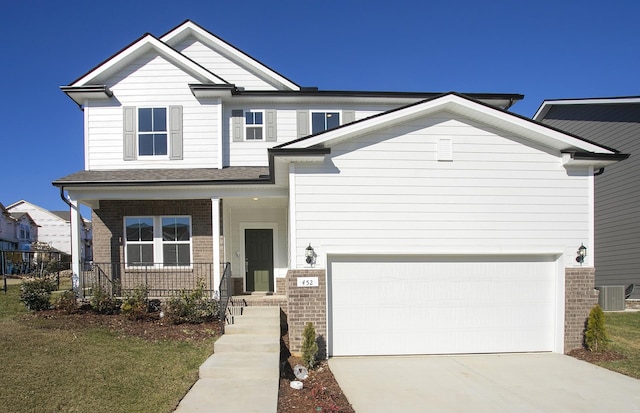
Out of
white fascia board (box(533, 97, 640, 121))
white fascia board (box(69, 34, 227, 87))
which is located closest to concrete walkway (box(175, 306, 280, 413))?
white fascia board (box(69, 34, 227, 87))

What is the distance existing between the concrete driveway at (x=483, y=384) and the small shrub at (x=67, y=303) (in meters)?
6.58

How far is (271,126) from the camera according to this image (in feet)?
43.7

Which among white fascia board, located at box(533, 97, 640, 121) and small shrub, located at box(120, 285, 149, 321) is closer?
small shrub, located at box(120, 285, 149, 321)

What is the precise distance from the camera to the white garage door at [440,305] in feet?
29.6

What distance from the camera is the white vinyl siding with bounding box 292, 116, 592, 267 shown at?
29.3ft

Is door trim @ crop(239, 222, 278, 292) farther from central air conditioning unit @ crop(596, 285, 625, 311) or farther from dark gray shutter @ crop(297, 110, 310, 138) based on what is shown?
central air conditioning unit @ crop(596, 285, 625, 311)

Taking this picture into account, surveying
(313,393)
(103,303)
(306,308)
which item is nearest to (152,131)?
(103,303)

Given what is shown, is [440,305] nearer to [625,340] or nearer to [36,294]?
[625,340]

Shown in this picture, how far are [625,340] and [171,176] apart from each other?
11.9 meters

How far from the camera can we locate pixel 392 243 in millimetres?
9008

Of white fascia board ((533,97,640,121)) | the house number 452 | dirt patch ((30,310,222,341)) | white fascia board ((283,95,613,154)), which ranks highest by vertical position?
white fascia board ((533,97,640,121))

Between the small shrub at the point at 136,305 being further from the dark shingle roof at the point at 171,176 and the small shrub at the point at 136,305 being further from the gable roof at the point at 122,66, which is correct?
the gable roof at the point at 122,66

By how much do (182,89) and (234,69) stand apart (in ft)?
7.44

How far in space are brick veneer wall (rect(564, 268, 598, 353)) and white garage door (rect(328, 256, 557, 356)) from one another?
0.27 meters
